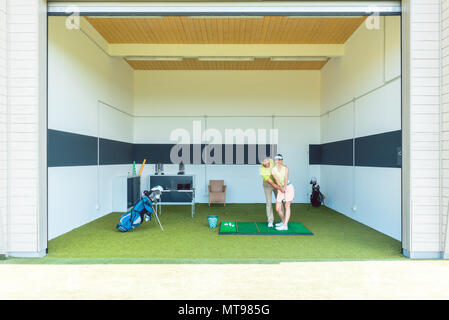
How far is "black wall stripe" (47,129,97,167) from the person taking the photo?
4895mm

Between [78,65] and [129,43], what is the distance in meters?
1.80

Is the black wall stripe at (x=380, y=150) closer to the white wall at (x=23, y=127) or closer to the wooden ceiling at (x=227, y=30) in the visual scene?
the wooden ceiling at (x=227, y=30)

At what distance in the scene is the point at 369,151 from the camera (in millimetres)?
5828

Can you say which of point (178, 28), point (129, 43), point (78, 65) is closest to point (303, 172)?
point (178, 28)

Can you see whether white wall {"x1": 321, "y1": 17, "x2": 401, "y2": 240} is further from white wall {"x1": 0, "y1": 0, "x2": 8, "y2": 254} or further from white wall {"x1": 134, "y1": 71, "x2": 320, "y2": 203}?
white wall {"x1": 0, "y1": 0, "x2": 8, "y2": 254}

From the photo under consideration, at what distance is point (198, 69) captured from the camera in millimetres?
9141

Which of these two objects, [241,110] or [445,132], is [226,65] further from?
[445,132]

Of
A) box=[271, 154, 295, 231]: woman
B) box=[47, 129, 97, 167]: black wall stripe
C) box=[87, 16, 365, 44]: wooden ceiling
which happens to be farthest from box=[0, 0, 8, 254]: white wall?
box=[271, 154, 295, 231]: woman

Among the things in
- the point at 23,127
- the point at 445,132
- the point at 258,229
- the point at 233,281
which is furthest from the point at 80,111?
the point at 445,132

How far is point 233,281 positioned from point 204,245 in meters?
1.54

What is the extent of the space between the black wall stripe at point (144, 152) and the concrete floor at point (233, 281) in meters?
2.86

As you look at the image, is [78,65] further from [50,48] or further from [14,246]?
[14,246]

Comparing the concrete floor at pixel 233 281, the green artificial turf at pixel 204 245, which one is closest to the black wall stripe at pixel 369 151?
the green artificial turf at pixel 204 245

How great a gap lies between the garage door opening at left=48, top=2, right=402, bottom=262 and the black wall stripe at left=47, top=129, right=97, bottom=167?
0.03 m
